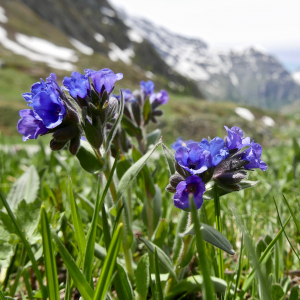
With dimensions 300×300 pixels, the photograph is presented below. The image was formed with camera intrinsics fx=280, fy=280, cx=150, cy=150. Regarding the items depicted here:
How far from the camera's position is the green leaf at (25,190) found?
5.60 feet

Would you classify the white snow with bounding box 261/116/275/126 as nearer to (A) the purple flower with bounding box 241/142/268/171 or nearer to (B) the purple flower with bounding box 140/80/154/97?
(B) the purple flower with bounding box 140/80/154/97

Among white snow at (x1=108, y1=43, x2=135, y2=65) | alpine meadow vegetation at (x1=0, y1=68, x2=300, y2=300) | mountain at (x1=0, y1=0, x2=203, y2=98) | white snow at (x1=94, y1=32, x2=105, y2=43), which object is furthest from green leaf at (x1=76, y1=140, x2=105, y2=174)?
white snow at (x1=94, y1=32, x2=105, y2=43)

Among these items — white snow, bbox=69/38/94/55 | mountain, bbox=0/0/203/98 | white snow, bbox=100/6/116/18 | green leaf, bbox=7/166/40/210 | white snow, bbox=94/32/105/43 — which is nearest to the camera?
green leaf, bbox=7/166/40/210

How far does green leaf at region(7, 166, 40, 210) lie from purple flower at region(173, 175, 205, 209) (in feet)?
3.69

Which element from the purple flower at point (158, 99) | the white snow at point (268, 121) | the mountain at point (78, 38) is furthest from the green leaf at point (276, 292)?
the white snow at point (268, 121)

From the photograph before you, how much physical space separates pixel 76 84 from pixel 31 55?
48.5m

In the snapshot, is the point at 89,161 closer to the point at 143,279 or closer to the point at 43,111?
the point at 43,111

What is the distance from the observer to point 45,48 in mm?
48375

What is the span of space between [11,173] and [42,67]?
127 ft

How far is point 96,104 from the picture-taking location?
112 centimetres

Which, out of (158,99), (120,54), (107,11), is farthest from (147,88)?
(107,11)

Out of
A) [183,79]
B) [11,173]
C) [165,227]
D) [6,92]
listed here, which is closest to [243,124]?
[11,173]

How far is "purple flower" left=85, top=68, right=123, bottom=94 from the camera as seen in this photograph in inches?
42.9

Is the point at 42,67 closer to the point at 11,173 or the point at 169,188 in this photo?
the point at 11,173
